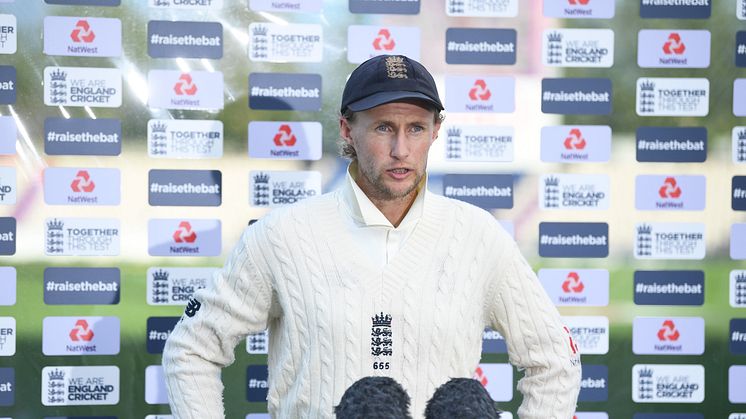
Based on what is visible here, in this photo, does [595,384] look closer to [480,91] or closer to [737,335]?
[737,335]

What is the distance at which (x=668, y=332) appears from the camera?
10.2 feet

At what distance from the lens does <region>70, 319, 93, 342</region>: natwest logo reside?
9.72ft

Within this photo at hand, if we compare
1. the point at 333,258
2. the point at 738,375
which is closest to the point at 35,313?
the point at 333,258

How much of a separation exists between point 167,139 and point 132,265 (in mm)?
434

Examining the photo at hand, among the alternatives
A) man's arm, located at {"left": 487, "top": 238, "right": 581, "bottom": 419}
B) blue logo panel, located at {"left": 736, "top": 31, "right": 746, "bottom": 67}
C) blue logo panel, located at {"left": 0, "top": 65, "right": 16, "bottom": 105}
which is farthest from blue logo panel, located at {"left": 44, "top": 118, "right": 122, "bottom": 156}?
blue logo panel, located at {"left": 736, "top": 31, "right": 746, "bottom": 67}

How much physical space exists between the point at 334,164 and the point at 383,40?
1.47 ft

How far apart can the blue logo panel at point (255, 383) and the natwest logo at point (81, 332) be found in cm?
54

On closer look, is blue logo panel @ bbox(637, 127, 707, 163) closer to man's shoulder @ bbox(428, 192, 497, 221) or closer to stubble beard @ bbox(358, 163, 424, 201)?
man's shoulder @ bbox(428, 192, 497, 221)

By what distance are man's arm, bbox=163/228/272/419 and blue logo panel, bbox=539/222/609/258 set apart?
1.55m

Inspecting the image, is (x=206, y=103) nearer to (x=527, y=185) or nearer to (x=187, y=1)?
(x=187, y=1)

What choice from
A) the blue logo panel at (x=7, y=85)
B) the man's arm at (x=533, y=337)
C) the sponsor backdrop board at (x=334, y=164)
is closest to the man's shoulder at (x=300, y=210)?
the man's arm at (x=533, y=337)

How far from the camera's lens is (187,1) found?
2941 millimetres

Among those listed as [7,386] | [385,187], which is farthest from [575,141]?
[7,386]

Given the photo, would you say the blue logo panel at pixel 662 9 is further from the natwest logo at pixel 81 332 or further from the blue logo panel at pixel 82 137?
the natwest logo at pixel 81 332
